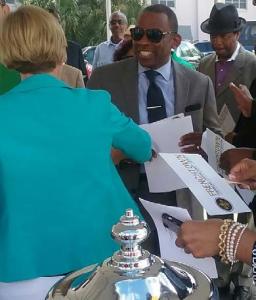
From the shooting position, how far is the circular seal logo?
155 centimetres

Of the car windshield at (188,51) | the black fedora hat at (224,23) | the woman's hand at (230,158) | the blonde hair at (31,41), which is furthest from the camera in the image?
the car windshield at (188,51)

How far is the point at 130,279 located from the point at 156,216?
0.63m

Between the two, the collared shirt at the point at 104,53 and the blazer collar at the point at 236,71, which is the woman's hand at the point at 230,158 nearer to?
the blazer collar at the point at 236,71

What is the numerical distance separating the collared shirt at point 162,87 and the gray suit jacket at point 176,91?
0.09 feet

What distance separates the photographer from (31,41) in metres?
1.81

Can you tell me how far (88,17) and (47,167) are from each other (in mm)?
30307

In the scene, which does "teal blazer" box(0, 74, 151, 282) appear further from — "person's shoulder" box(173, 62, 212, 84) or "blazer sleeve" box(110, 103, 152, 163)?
"person's shoulder" box(173, 62, 212, 84)

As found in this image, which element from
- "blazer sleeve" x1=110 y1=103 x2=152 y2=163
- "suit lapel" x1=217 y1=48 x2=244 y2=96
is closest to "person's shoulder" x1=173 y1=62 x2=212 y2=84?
"blazer sleeve" x1=110 y1=103 x2=152 y2=163

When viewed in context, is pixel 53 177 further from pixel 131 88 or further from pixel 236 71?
pixel 236 71

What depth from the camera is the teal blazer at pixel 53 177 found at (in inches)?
66.5

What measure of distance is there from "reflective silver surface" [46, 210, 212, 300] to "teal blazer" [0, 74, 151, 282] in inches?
31.3

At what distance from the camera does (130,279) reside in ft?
2.84

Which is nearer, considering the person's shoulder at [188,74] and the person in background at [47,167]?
the person in background at [47,167]

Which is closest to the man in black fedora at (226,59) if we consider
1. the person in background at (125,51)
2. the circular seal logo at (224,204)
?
the person in background at (125,51)
